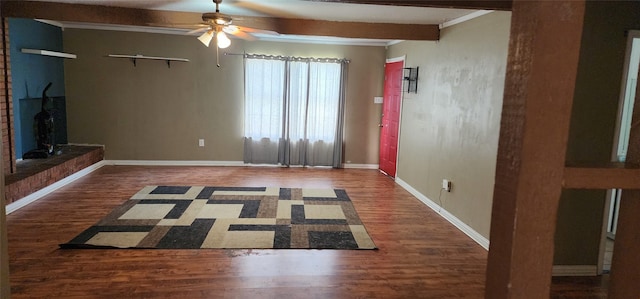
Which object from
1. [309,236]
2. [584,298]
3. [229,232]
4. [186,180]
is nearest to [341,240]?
[309,236]

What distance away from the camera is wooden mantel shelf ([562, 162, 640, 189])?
0.72 metres

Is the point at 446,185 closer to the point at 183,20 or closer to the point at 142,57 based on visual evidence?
the point at 183,20

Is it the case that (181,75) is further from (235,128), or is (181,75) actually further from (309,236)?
(309,236)

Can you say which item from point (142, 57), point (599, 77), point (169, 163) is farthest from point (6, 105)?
point (599, 77)

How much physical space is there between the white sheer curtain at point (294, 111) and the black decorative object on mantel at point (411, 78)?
144 cm

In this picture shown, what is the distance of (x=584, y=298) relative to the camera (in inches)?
116

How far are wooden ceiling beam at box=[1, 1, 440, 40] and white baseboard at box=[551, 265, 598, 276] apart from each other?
9.69 feet

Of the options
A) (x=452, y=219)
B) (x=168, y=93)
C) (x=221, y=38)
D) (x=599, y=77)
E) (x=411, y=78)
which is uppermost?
(x=221, y=38)

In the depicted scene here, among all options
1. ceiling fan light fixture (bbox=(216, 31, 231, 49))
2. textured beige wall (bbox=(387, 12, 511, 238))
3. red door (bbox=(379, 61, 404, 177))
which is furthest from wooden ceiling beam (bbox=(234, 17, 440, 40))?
red door (bbox=(379, 61, 404, 177))

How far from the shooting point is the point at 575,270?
131 inches

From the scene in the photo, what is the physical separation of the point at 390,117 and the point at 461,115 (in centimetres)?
261

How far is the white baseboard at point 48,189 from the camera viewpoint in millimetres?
4383

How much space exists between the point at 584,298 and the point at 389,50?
5.11m

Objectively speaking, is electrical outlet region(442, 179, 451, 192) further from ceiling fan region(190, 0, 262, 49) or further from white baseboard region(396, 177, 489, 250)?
ceiling fan region(190, 0, 262, 49)
